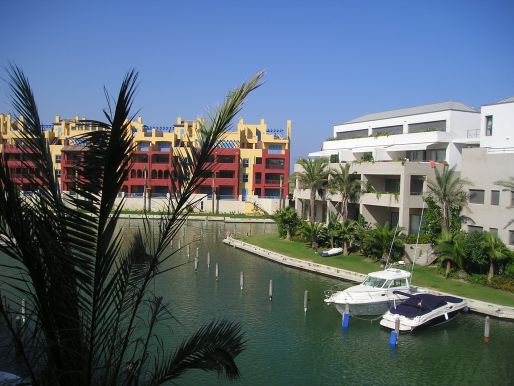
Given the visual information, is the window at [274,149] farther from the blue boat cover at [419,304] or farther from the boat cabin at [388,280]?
the blue boat cover at [419,304]

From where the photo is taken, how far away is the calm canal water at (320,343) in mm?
19984

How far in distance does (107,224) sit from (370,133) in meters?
53.6

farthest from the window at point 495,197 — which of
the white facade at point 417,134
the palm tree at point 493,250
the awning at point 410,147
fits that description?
the awning at point 410,147

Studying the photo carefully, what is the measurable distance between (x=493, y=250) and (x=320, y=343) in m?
14.6

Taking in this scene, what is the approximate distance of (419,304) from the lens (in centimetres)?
2609

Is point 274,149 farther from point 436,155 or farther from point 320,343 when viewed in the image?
point 320,343

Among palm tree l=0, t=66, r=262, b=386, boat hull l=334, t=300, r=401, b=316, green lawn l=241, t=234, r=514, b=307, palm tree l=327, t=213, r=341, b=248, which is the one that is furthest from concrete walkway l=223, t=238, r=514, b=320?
palm tree l=0, t=66, r=262, b=386

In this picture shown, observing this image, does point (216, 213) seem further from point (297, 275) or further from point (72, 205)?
point (72, 205)

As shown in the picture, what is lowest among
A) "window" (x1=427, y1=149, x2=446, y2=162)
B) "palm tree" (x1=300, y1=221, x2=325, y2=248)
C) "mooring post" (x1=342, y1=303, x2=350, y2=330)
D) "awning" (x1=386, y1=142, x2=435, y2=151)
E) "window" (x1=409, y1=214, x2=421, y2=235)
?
"mooring post" (x1=342, y1=303, x2=350, y2=330)

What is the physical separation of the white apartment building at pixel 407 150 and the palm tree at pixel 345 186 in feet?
2.87

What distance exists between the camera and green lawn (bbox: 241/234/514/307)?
30.0 metres

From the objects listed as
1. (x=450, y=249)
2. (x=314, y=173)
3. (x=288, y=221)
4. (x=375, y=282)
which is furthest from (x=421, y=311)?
(x=314, y=173)

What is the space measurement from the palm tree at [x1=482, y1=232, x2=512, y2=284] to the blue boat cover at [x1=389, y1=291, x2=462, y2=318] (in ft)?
18.7

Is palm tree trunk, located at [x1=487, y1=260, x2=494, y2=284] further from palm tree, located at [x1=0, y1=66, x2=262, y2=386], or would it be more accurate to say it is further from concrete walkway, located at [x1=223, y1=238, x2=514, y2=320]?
palm tree, located at [x1=0, y1=66, x2=262, y2=386]
